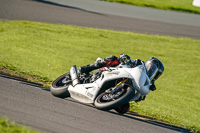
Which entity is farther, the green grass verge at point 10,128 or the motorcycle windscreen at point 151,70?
the motorcycle windscreen at point 151,70

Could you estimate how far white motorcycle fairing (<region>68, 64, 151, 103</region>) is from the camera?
21.1 ft

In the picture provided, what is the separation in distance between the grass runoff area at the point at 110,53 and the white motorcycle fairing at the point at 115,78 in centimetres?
189

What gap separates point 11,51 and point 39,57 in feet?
3.29

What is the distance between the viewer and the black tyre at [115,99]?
613cm

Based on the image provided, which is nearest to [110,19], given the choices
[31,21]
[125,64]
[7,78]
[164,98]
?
[31,21]

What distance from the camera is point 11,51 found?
12281 mm

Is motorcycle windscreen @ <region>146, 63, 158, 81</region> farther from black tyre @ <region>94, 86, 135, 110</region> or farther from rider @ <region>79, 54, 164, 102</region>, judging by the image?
black tyre @ <region>94, 86, 135, 110</region>

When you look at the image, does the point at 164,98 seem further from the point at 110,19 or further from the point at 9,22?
the point at 110,19

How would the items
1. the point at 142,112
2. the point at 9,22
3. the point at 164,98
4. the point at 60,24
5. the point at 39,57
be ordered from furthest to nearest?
the point at 60,24
the point at 9,22
the point at 39,57
the point at 164,98
the point at 142,112

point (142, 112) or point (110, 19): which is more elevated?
point (110, 19)

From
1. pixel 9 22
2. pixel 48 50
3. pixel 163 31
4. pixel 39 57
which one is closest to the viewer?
pixel 39 57

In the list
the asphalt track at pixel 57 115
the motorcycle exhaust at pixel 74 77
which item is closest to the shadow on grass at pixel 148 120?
the asphalt track at pixel 57 115

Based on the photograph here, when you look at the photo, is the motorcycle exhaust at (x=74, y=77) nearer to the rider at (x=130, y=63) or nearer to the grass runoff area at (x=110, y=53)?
the rider at (x=130, y=63)

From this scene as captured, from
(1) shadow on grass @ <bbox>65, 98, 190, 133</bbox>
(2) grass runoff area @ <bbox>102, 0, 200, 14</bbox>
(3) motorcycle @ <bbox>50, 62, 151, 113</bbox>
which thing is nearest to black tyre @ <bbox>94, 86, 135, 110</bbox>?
(3) motorcycle @ <bbox>50, 62, 151, 113</bbox>
